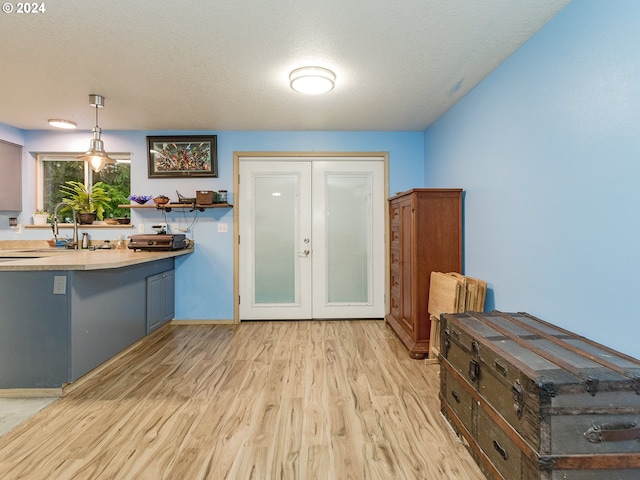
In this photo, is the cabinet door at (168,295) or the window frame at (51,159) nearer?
the cabinet door at (168,295)

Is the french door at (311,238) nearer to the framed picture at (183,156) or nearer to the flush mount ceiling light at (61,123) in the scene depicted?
the framed picture at (183,156)

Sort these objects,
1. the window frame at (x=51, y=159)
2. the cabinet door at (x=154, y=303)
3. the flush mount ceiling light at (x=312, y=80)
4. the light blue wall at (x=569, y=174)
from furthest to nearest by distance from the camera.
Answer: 1. the window frame at (x=51, y=159)
2. the cabinet door at (x=154, y=303)
3. the flush mount ceiling light at (x=312, y=80)
4. the light blue wall at (x=569, y=174)

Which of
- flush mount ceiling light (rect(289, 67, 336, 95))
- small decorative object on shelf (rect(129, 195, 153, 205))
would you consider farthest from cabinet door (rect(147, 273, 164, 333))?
flush mount ceiling light (rect(289, 67, 336, 95))

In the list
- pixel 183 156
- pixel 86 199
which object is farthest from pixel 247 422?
pixel 86 199

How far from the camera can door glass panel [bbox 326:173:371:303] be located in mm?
4180

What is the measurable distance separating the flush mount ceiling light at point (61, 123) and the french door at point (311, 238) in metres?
2.00

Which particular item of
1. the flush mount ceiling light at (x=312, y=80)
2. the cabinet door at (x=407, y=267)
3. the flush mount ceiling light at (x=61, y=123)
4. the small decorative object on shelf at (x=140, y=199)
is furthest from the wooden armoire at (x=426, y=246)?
the flush mount ceiling light at (x=61, y=123)

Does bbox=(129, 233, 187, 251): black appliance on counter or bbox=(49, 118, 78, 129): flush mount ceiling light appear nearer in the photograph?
bbox=(129, 233, 187, 251): black appliance on counter

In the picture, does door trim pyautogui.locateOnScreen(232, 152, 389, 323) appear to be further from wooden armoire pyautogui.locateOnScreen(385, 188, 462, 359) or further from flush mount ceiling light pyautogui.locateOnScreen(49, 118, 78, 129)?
flush mount ceiling light pyautogui.locateOnScreen(49, 118, 78, 129)

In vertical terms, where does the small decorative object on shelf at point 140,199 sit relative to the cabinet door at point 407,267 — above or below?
above

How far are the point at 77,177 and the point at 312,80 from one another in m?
3.58

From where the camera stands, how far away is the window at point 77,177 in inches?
164

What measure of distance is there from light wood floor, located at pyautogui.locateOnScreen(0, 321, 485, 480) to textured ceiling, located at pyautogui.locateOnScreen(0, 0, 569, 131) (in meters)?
2.46

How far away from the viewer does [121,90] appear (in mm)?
2865
